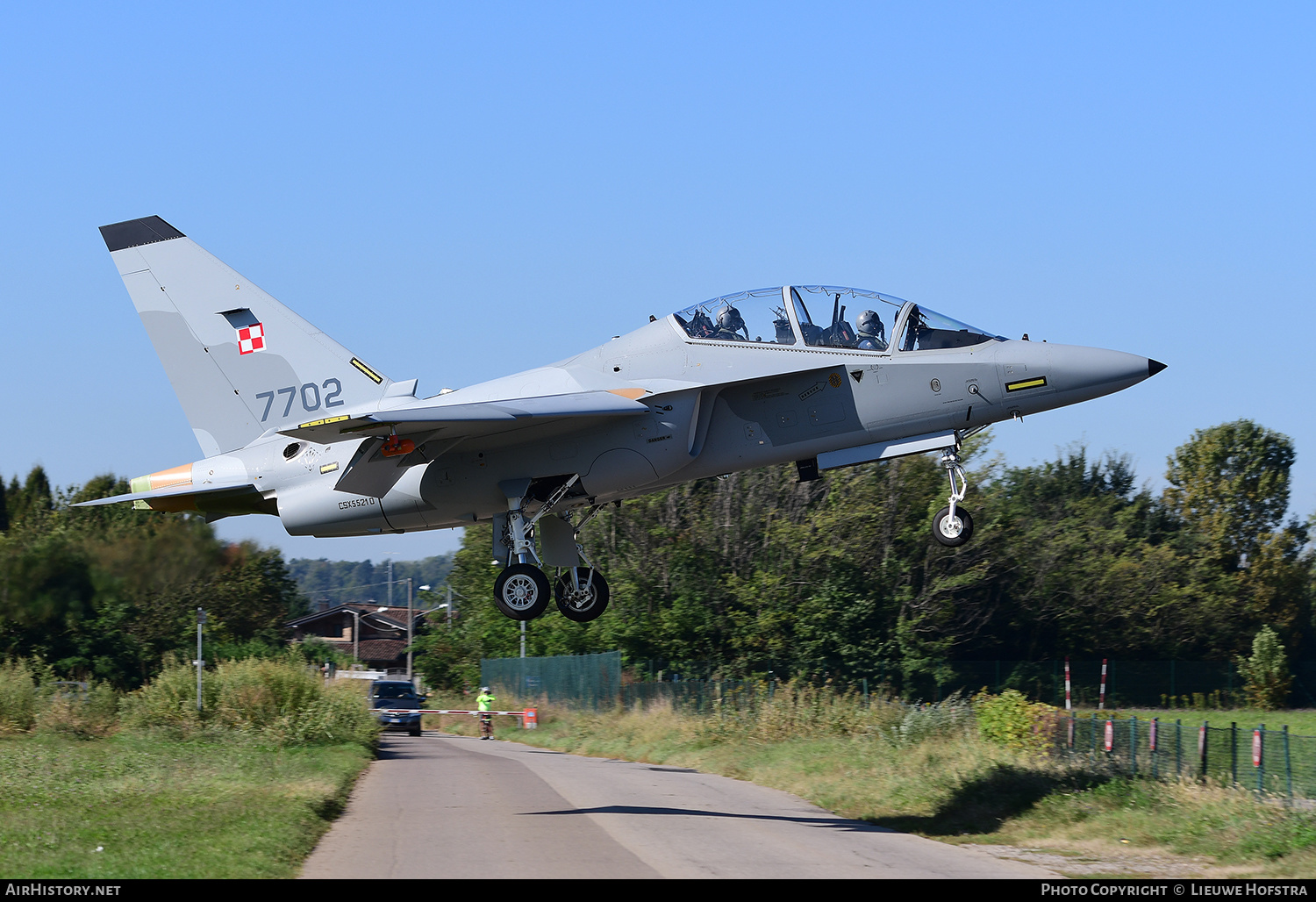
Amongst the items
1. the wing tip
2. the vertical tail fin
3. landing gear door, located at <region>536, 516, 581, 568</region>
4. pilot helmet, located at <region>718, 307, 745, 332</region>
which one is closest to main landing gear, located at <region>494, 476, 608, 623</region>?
landing gear door, located at <region>536, 516, 581, 568</region>

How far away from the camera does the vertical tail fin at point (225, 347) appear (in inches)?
750

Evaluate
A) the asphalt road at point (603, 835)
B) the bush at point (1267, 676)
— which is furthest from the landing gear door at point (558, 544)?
the bush at point (1267, 676)

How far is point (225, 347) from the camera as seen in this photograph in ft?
63.6

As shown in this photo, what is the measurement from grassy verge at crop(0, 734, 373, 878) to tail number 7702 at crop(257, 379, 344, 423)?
5834 millimetres

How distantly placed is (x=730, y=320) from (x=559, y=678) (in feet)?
115

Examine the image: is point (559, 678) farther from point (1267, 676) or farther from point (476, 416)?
point (476, 416)

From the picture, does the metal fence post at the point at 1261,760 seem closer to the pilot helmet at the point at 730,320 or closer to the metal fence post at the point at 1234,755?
the metal fence post at the point at 1234,755

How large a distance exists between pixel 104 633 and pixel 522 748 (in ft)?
49.5

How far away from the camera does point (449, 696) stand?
2534 inches

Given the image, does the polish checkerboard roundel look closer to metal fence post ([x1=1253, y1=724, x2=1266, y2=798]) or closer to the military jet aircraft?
the military jet aircraft

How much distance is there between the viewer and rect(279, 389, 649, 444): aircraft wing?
14.9 meters

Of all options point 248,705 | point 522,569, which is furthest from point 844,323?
point 248,705
